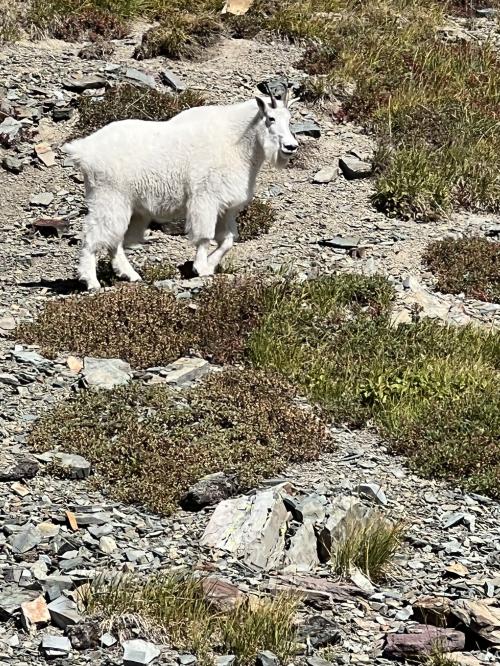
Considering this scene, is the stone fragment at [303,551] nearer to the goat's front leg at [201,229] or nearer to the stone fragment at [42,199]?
the goat's front leg at [201,229]

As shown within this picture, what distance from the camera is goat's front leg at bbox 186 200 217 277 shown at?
1319cm

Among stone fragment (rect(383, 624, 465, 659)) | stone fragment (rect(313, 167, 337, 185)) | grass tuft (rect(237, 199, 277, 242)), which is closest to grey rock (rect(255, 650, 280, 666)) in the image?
stone fragment (rect(383, 624, 465, 659))

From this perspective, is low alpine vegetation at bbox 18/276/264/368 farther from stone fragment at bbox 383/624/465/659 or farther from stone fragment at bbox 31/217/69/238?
stone fragment at bbox 383/624/465/659

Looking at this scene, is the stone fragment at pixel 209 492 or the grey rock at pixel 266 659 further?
the stone fragment at pixel 209 492

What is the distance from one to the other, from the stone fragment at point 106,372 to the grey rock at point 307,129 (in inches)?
300

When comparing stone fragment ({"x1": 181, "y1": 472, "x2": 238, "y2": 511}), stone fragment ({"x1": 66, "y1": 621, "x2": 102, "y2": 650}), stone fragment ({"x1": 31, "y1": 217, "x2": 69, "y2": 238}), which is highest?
stone fragment ({"x1": 66, "y1": 621, "x2": 102, "y2": 650})

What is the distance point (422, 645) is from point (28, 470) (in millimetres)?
3424

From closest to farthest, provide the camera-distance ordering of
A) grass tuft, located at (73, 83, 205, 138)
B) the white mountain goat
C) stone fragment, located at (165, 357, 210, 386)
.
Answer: stone fragment, located at (165, 357, 210, 386), the white mountain goat, grass tuft, located at (73, 83, 205, 138)

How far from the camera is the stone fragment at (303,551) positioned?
8.19 metres

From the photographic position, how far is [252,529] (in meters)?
8.28

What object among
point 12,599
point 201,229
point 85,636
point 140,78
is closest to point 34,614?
point 12,599

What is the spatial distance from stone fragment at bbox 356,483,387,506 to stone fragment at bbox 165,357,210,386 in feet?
7.62

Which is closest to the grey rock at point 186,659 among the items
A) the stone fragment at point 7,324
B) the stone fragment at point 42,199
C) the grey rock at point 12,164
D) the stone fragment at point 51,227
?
the stone fragment at point 7,324

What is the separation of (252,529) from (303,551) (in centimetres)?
38
